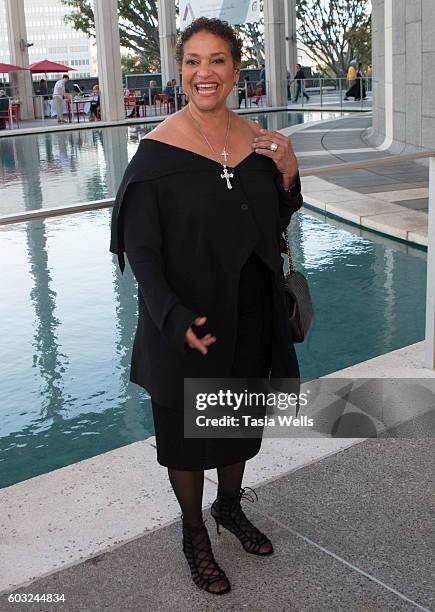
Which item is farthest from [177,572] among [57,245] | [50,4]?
[50,4]

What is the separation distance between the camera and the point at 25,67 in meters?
32.2

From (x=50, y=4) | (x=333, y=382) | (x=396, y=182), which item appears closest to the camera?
(x=333, y=382)

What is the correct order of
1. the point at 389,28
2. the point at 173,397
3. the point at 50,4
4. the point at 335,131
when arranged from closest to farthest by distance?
1. the point at 173,397
2. the point at 389,28
3. the point at 335,131
4. the point at 50,4

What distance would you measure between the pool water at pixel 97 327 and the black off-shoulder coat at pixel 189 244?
6.46ft

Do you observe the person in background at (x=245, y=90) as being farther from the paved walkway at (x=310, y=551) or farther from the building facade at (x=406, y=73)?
the paved walkway at (x=310, y=551)

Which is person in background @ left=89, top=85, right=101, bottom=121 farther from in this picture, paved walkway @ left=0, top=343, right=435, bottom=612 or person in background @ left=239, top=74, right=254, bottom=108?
paved walkway @ left=0, top=343, right=435, bottom=612

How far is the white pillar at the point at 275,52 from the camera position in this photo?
109 ft

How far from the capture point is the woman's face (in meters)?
2.51

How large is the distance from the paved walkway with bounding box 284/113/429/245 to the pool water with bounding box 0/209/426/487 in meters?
0.20

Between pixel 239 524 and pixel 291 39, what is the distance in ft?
130

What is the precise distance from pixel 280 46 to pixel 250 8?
3964mm

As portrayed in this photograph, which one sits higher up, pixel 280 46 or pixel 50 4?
pixel 50 4

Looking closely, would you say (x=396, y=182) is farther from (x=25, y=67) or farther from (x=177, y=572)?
(x=25, y=67)

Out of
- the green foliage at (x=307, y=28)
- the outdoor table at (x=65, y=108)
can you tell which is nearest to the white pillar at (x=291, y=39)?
the outdoor table at (x=65, y=108)
